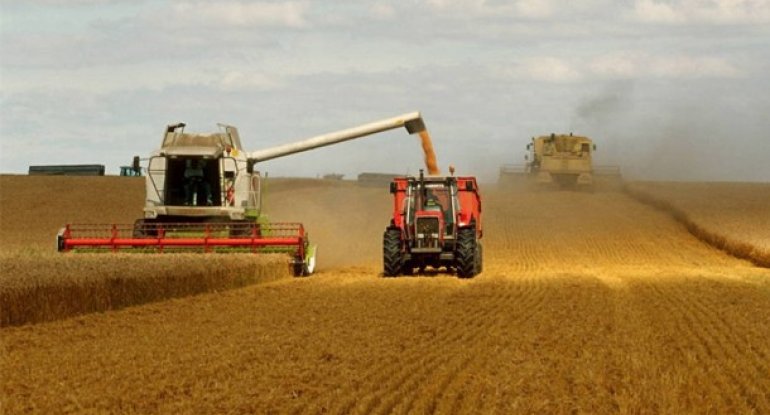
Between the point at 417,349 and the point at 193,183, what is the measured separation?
1487cm

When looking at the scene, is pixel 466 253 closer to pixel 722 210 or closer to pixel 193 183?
pixel 193 183

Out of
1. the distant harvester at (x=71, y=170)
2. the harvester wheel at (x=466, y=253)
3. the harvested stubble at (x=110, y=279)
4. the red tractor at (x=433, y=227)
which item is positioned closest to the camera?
the harvested stubble at (x=110, y=279)

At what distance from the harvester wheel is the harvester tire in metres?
1.20

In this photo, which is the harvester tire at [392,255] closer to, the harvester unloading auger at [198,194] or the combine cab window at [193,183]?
the harvester unloading auger at [198,194]

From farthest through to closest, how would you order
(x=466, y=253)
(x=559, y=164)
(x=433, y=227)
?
(x=559, y=164), (x=433, y=227), (x=466, y=253)

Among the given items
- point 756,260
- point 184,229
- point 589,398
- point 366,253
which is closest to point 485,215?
point 366,253

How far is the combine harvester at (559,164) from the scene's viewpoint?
186ft

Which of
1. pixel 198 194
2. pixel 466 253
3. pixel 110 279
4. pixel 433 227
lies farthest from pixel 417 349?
pixel 198 194

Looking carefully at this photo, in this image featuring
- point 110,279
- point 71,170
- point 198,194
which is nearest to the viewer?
point 110,279

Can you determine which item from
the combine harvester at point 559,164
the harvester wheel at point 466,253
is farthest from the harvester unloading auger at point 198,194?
the combine harvester at point 559,164

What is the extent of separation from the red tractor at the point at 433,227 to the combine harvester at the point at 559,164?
1244 inches

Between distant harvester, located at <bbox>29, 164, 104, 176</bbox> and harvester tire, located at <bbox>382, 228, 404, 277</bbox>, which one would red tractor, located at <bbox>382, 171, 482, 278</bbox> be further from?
distant harvester, located at <bbox>29, 164, 104, 176</bbox>

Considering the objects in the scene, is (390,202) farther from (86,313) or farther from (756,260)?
(86,313)

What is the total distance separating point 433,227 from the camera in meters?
24.7
